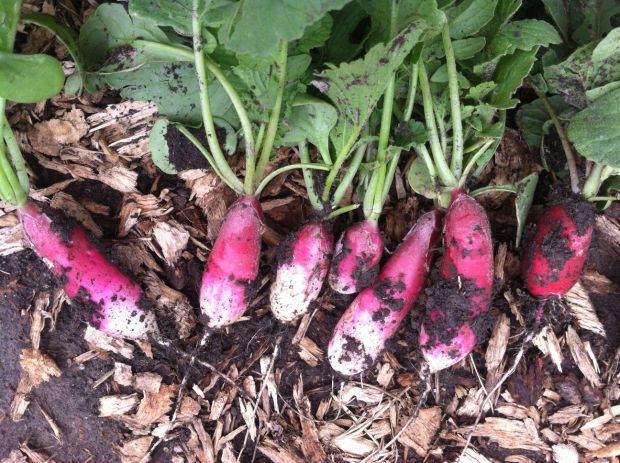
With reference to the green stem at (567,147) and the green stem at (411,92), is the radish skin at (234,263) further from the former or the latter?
the green stem at (567,147)

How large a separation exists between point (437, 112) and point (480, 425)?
1.29 metres

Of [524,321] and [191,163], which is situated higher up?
[191,163]

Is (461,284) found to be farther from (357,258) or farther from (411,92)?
(411,92)

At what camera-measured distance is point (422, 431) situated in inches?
82.0

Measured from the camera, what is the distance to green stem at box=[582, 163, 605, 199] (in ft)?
6.12

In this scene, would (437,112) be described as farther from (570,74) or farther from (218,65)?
(218,65)

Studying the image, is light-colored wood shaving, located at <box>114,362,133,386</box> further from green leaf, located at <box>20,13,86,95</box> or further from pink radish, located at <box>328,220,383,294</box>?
green leaf, located at <box>20,13,86,95</box>

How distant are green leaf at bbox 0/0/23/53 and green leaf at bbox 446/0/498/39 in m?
1.42

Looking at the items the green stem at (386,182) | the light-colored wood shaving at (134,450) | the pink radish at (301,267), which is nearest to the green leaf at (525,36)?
the green stem at (386,182)

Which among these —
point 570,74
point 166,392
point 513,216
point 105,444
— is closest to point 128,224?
point 166,392

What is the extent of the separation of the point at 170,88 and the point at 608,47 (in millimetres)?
1540

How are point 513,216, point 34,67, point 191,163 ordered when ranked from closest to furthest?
1. point 34,67
2. point 191,163
3. point 513,216

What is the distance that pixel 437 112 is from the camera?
1.84m

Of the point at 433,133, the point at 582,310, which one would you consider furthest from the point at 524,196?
the point at 582,310
